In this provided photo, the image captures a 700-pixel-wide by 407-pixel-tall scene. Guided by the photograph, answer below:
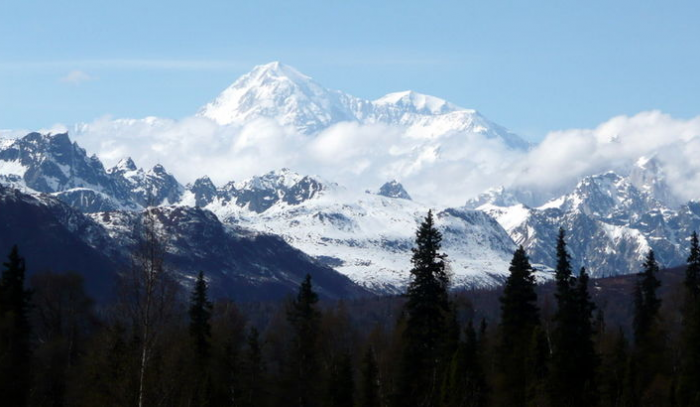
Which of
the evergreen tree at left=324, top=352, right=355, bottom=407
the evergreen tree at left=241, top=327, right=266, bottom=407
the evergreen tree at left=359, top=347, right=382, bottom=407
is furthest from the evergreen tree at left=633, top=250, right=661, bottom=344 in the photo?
the evergreen tree at left=241, top=327, right=266, bottom=407

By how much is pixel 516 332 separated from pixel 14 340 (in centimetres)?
3495

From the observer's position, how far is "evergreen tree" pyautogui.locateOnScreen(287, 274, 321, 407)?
10812cm

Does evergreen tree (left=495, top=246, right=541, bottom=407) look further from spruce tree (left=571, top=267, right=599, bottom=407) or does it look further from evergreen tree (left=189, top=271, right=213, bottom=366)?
evergreen tree (left=189, top=271, right=213, bottom=366)

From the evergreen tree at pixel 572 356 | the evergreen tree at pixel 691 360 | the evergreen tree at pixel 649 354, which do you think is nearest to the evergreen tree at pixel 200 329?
the evergreen tree at pixel 572 356

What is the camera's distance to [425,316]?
79.7m

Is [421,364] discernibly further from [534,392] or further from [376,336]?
[376,336]

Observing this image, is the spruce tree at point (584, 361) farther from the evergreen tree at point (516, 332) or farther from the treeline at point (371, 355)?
the evergreen tree at point (516, 332)

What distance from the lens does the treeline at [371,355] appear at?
51.1m

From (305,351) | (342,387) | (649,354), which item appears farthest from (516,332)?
(305,351)

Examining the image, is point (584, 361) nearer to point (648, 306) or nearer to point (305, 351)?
point (648, 306)

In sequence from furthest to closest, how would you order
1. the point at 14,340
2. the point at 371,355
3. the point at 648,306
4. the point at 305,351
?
the point at 305,351 → the point at 648,306 → the point at 371,355 → the point at 14,340

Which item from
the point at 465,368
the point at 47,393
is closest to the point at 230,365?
the point at 47,393

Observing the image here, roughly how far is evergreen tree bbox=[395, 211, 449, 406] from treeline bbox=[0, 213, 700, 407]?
3.4 inches

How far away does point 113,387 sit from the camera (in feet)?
166
